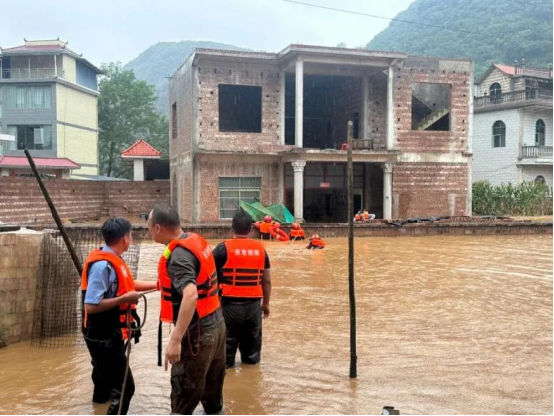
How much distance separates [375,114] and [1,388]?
83.4 ft

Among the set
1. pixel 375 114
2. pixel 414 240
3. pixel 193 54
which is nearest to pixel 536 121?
pixel 375 114

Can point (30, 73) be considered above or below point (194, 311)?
above

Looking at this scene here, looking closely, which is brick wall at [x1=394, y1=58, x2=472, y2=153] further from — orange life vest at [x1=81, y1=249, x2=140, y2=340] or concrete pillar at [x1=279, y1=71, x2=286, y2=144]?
orange life vest at [x1=81, y1=249, x2=140, y2=340]

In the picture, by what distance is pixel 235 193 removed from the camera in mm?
26984

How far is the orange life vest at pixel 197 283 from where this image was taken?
3917mm

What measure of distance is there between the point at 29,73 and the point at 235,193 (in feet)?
64.5

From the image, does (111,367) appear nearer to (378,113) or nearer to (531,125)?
(378,113)

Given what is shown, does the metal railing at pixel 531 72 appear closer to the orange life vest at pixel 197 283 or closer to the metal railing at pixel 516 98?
the metal railing at pixel 516 98

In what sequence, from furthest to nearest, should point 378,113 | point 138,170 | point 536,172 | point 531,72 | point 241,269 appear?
point 531,72 → point 536,172 → point 138,170 → point 378,113 → point 241,269

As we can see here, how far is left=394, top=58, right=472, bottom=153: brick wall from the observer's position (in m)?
27.9

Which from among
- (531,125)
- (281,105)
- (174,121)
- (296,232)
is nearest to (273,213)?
(296,232)

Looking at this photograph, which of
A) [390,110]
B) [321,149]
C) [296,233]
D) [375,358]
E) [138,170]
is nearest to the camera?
[375,358]

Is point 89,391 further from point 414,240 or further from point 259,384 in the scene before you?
point 414,240

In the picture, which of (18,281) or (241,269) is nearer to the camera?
(241,269)
